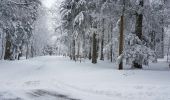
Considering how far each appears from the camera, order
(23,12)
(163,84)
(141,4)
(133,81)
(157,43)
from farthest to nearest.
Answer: (157,43) < (23,12) < (141,4) < (133,81) < (163,84)

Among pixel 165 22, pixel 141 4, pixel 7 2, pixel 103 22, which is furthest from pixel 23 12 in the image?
pixel 165 22

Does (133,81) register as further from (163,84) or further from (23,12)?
(23,12)

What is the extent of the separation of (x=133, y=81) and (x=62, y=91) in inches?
155

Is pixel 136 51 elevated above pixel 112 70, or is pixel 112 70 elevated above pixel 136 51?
pixel 136 51

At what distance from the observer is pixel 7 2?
23047mm

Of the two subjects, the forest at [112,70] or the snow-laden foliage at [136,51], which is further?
the snow-laden foliage at [136,51]

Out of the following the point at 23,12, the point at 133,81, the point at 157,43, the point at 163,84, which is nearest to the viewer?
the point at 163,84

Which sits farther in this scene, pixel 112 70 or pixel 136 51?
pixel 136 51

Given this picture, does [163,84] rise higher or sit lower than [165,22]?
lower

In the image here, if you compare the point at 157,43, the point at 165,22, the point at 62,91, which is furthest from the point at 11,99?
the point at 157,43

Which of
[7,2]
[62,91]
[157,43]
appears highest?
[7,2]

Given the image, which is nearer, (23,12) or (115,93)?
(115,93)

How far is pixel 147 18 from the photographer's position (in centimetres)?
2355

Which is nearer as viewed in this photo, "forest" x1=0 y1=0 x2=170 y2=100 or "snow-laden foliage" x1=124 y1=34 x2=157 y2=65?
"forest" x1=0 y1=0 x2=170 y2=100
